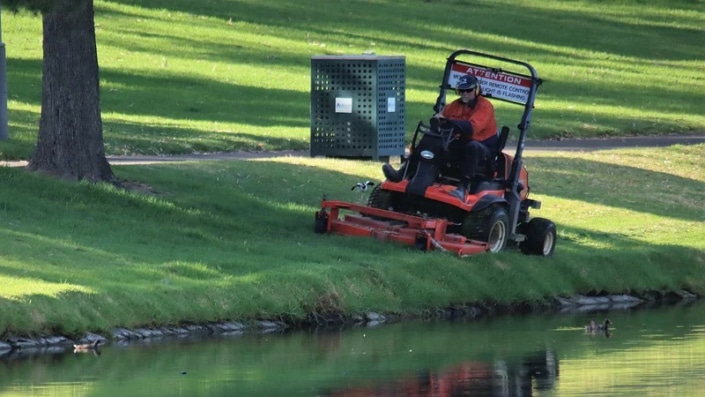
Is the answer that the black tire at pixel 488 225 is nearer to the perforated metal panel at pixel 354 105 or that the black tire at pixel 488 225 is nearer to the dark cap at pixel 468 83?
the dark cap at pixel 468 83

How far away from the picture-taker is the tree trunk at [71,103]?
22047mm

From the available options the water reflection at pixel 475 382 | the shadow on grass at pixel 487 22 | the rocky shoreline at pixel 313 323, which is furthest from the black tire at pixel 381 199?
the shadow on grass at pixel 487 22

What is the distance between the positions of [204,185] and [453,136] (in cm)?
441

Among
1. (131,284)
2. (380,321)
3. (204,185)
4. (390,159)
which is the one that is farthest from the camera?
(390,159)

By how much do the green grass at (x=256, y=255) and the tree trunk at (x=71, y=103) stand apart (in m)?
0.39

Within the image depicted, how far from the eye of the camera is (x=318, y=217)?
71.9ft

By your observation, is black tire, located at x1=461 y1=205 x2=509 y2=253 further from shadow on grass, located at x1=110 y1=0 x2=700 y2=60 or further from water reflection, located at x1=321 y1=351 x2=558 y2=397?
shadow on grass, located at x1=110 y1=0 x2=700 y2=60

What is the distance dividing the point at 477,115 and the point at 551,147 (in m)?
12.8

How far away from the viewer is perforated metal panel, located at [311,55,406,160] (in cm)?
2741

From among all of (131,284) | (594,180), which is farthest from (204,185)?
(594,180)

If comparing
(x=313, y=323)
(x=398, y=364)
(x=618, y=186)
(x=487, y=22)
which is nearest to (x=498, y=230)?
(x=313, y=323)

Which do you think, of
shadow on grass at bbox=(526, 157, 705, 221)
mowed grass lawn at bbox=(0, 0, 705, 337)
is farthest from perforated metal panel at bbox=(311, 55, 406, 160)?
shadow on grass at bbox=(526, 157, 705, 221)

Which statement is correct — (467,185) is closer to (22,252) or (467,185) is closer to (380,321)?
(380,321)

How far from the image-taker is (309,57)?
47.9 m
